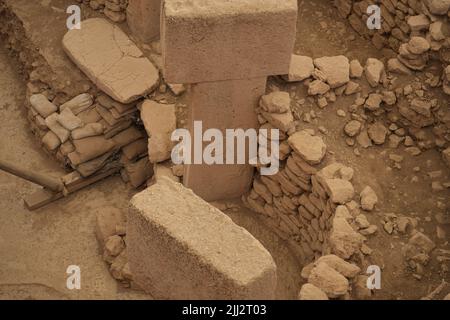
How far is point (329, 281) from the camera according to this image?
16.6 feet

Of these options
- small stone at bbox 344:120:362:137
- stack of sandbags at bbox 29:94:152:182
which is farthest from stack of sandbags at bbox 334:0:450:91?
stack of sandbags at bbox 29:94:152:182

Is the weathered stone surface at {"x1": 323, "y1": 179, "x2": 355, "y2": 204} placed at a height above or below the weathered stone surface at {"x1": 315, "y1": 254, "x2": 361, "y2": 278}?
above

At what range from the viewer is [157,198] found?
501 centimetres

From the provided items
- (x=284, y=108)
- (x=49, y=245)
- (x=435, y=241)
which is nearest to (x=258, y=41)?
(x=284, y=108)

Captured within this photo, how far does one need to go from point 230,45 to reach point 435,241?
2060 mm

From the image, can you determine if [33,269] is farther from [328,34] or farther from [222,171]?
[328,34]

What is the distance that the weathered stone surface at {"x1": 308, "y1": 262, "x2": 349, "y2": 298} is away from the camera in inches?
198

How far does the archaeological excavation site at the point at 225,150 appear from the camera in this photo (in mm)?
5113

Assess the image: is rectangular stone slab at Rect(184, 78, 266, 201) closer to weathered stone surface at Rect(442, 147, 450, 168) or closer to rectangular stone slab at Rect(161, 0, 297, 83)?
rectangular stone slab at Rect(161, 0, 297, 83)

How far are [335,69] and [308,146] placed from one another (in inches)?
29.4

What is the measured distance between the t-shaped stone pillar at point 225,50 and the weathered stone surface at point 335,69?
60 cm

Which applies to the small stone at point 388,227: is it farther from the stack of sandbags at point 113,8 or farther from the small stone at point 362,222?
the stack of sandbags at point 113,8

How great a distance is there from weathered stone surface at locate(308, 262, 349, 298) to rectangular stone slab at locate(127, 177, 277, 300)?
1.18ft

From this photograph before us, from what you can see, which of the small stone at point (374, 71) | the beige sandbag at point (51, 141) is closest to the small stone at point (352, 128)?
the small stone at point (374, 71)
